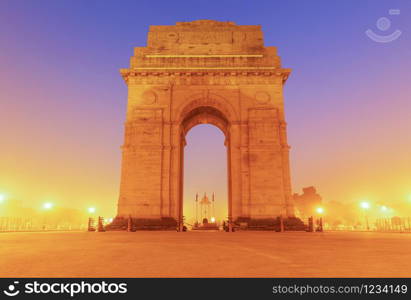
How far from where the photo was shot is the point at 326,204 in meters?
101

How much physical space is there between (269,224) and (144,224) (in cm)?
933

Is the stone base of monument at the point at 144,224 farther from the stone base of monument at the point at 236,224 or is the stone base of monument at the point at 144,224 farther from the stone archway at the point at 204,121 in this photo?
the stone archway at the point at 204,121

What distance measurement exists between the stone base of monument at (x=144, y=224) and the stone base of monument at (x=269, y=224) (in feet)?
16.7

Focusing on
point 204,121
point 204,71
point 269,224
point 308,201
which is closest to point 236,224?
point 269,224

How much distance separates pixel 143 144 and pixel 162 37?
10759mm

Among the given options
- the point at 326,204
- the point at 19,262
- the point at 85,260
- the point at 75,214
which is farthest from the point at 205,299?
the point at 326,204

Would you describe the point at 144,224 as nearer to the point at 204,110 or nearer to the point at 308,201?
the point at 204,110

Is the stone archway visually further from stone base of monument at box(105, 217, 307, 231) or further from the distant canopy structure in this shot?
the distant canopy structure

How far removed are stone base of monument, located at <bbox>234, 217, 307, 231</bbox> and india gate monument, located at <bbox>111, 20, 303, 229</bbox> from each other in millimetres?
76

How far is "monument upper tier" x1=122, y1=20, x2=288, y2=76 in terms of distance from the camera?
25.9 metres

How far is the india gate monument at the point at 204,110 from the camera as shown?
75.5ft

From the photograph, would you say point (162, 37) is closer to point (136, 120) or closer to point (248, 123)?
point (136, 120)

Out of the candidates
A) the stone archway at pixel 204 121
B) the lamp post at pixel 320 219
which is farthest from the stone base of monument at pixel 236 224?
the stone archway at pixel 204 121

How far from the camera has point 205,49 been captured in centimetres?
2711
